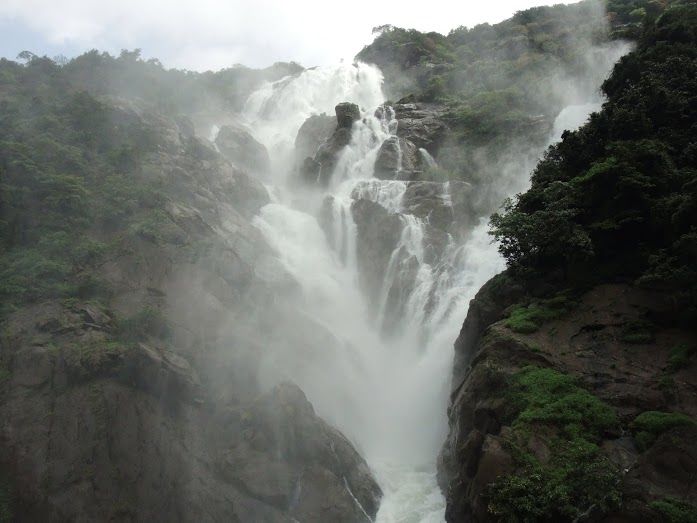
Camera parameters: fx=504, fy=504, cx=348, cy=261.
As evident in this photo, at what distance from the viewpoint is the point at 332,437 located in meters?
23.3

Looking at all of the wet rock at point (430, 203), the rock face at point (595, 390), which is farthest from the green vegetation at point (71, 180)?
the rock face at point (595, 390)

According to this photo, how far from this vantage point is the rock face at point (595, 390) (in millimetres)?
12453

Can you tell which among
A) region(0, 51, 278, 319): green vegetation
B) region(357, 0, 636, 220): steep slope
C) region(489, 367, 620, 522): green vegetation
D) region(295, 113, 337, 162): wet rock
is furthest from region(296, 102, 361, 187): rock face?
region(489, 367, 620, 522): green vegetation

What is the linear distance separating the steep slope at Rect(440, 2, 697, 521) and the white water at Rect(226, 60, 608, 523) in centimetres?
389

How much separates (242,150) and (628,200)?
4143 centimetres

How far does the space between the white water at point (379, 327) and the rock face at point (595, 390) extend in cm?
410

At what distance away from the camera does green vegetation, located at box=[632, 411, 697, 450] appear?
13.2 metres

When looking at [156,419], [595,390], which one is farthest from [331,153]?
[595,390]

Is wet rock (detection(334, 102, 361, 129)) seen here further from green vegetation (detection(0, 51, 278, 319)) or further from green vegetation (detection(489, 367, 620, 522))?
green vegetation (detection(489, 367, 620, 522))

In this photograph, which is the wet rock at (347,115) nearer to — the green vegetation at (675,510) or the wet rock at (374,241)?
the wet rock at (374,241)

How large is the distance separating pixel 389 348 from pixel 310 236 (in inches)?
531

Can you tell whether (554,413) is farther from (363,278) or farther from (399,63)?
(399,63)

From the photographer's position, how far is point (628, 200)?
63.0ft

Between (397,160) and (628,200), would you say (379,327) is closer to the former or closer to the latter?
(397,160)
